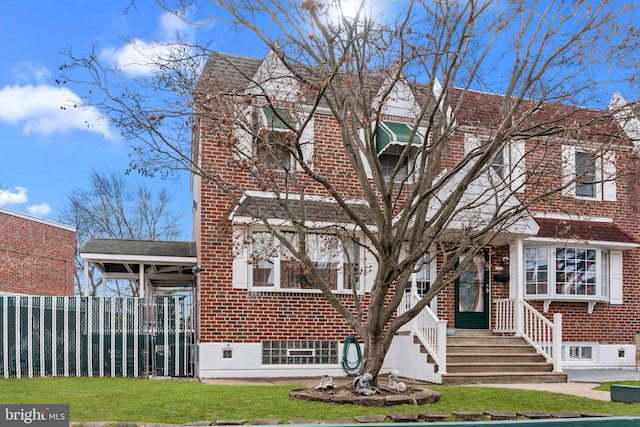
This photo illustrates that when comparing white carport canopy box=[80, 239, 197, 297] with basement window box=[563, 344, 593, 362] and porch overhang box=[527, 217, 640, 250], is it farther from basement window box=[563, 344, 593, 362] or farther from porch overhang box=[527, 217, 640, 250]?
basement window box=[563, 344, 593, 362]

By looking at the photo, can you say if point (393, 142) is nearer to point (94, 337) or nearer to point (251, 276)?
point (251, 276)

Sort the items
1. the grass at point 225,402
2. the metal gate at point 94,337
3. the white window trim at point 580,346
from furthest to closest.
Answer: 1. the white window trim at point 580,346
2. the metal gate at point 94,337
3. the grass at point 225,402

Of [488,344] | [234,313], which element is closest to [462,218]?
[488,344]

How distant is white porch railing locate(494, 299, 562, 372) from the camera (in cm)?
1420

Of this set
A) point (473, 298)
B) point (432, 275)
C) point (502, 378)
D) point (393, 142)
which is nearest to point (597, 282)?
point (473, 298)

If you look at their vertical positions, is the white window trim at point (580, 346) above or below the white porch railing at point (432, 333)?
below

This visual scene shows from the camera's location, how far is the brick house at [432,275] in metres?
13.8

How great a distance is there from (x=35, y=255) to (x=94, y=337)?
62.6 ft

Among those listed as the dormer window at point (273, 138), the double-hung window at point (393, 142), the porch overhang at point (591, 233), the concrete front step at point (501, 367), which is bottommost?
the concrete front step at point (501, 367)

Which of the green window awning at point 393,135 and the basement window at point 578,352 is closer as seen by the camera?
the green window awning at point 393,135

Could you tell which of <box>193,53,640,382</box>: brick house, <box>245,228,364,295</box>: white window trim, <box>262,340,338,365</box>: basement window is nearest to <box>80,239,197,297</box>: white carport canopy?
<box>193,53,640,382</box>: brick house

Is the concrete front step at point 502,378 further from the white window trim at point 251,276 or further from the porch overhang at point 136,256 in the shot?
the porch overhang at point 136,256

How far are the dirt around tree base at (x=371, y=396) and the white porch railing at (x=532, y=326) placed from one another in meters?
5.70

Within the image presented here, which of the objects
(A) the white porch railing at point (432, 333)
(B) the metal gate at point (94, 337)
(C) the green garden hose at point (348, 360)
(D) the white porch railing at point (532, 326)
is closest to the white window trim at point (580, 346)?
(D) the white porch railing at point (532, 326)
